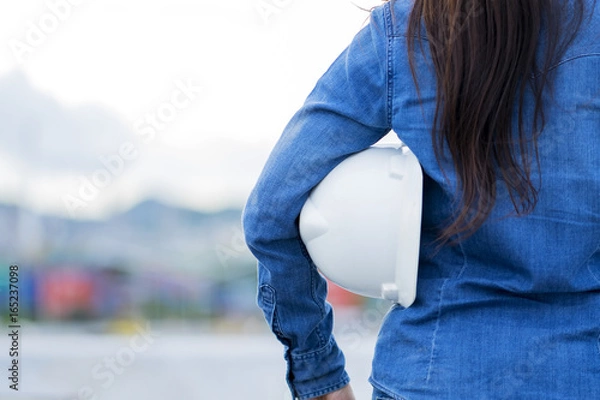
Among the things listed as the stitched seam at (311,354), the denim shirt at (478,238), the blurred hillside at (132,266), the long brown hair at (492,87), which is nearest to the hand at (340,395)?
the stitched seam at (311,354)

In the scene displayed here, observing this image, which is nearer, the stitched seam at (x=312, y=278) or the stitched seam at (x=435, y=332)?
the stitched seam at (x=435, y=332)

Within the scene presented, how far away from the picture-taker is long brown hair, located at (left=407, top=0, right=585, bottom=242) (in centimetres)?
76

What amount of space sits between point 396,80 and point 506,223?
18 cm

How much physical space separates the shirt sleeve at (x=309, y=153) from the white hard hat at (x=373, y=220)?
21 millimetres

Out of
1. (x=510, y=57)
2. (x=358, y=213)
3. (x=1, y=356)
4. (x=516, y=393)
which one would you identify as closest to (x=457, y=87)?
(x=510, y=57)

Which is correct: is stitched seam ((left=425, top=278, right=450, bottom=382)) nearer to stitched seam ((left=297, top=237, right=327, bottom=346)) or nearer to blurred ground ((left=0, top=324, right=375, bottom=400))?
stitched seam ((left=297, top=237, right=327, bottom=346))

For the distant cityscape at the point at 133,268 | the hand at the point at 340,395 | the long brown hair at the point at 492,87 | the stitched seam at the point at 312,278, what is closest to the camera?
the long brown hair at the point at 492,87

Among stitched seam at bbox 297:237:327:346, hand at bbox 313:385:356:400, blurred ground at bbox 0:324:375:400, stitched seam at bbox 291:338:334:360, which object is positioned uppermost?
stitched seam at bbox 297:237:327:346

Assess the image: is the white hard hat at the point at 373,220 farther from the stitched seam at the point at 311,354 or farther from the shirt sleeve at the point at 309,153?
the stitched seam at the point at 311,354

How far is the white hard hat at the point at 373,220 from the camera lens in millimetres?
802

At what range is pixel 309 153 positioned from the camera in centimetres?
84

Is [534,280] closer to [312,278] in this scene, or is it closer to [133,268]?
[312,278]

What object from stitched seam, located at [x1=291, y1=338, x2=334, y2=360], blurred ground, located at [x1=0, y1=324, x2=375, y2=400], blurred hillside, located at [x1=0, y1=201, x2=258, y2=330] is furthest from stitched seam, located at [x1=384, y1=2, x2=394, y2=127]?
blurred hillside, located at [x1=0, y1=201, x2=258, y2=330]

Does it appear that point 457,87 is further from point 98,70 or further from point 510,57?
point 98,70
